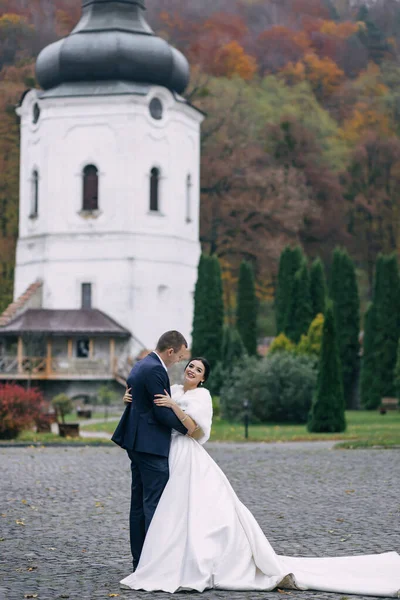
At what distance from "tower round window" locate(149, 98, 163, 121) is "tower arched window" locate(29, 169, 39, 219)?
5.40m

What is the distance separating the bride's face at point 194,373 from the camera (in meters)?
8.66

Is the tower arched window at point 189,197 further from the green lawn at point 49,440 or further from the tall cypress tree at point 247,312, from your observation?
the green lawn at point 49,440

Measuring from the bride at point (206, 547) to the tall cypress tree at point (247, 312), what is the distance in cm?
3370

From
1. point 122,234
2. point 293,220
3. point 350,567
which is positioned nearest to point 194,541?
point 350,567

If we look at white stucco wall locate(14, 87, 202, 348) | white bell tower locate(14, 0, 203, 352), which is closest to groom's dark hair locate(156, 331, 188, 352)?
white bell tower locate(14, 0, 203, 352)

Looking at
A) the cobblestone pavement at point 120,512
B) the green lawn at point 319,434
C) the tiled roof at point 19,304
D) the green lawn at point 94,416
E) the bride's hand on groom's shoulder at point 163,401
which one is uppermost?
the tiled roof at point 19,304

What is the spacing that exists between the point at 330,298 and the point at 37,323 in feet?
34.8

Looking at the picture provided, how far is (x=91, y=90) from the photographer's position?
1882 inches

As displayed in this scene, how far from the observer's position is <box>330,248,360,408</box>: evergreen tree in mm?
42281

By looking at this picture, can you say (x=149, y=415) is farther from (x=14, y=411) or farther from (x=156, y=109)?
(x=156, y=109)

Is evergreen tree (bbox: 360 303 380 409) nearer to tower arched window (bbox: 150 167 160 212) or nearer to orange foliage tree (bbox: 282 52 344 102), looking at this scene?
tower arched window (bbox: 150 167 160 212)

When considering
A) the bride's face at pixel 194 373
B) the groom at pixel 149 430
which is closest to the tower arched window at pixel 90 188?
the bride's face at pixel 194 373

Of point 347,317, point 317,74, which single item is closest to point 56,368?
point 347,317

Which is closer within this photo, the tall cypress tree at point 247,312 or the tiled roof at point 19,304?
the tall cypress tree at point 247,312
